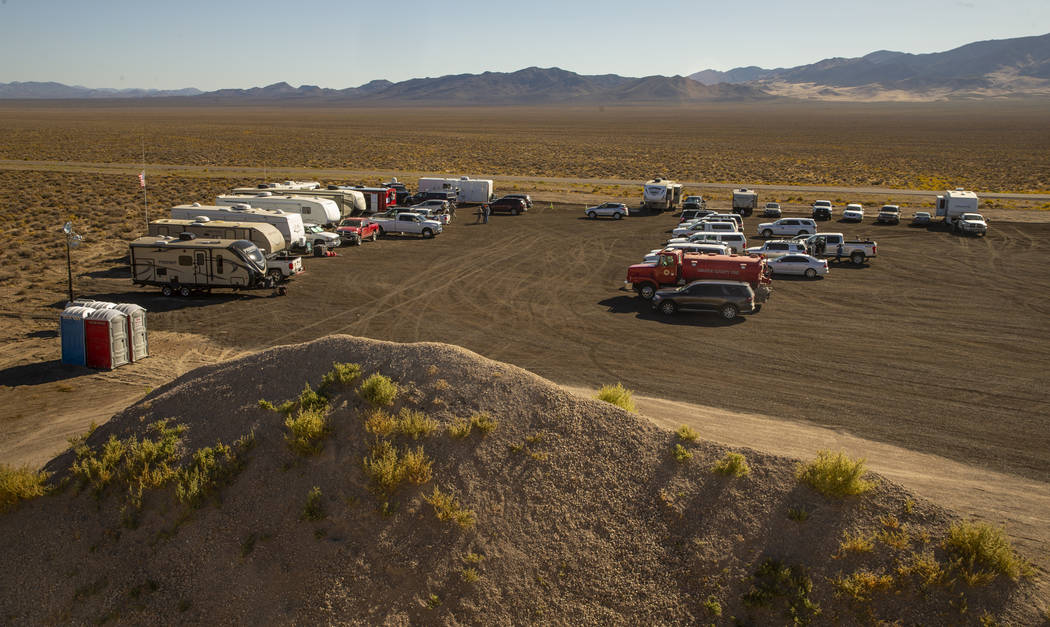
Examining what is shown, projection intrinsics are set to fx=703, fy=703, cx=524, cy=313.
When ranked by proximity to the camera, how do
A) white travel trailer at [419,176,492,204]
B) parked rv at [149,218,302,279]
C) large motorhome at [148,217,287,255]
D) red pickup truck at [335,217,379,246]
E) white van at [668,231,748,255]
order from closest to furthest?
parked rv at [149,218,302,279]
large motorhome at [148,217,287,255]
white van at [668,231,748,255]
red pickup truck at [335,217,379,246]
white travel trailer at [419,176,492,204]

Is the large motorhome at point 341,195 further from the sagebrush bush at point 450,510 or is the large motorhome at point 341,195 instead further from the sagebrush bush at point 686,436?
the sagebrush bush at point 450,510

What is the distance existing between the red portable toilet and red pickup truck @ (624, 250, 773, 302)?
17.7 metres

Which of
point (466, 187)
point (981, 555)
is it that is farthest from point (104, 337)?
point (466, 187)

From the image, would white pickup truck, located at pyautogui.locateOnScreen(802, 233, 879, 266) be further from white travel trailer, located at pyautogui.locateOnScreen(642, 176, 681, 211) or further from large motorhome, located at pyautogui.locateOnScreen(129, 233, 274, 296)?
large motorhome, located at pyautogui.locateOnScreen(129, 233, 274, 296)

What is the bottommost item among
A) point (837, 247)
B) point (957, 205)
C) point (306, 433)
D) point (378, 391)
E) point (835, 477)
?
point (835, 477)

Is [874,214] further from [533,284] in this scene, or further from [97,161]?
[97,161]

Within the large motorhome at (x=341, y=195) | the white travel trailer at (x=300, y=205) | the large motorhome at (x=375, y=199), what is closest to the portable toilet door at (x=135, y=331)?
the white travel trailer at (x=300, y=205)

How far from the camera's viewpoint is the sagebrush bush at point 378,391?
11.3 meters

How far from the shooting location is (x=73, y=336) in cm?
1953

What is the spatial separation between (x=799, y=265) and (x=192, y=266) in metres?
25.8

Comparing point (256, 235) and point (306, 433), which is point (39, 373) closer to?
point (256, 235)

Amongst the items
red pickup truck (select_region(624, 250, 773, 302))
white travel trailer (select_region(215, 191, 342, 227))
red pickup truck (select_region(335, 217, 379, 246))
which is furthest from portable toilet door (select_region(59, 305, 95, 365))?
white travel trailer (select_region(215, 191, 342, 227))

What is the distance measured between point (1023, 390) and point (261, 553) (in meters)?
18.7

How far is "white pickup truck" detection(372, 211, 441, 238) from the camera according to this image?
42344 mm
